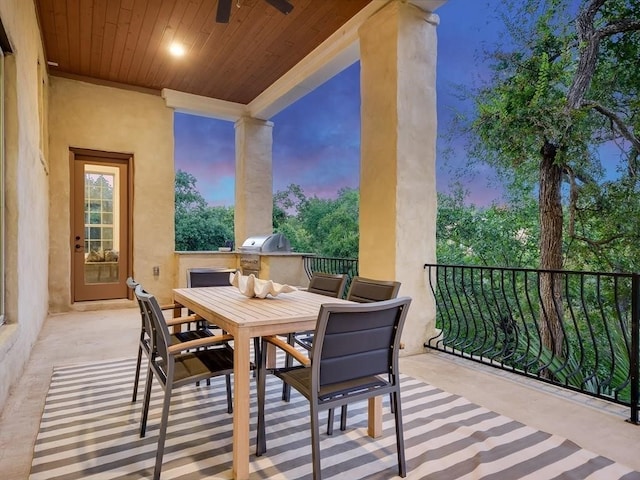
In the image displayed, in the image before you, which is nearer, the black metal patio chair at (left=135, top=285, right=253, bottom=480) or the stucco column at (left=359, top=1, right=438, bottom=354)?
the black metal patio chair at (left=135, top=285, right=253, bottom=480)

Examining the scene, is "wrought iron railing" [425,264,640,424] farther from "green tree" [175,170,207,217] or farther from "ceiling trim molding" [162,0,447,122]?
"green tree" [175,170,207,217]

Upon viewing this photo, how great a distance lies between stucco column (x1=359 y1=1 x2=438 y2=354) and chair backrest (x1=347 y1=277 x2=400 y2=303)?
38.4 inches

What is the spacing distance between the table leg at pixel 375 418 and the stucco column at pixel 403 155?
1.57m

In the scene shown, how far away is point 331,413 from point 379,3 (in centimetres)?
370

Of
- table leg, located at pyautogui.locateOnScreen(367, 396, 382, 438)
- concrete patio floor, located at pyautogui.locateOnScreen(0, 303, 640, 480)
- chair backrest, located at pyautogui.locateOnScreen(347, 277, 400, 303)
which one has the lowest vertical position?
concrete patio floor, located at pyautogui.locateOnScreen(0, 303, 640, 480)

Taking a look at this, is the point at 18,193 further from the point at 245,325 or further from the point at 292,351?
the point at 292,351

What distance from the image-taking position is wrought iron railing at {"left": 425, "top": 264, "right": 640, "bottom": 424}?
244 cm

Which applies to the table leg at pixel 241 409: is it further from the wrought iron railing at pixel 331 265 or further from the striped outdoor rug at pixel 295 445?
the wrought iron railing at pixel 331 265

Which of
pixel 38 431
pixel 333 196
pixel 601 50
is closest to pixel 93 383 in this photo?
pixel 38 431

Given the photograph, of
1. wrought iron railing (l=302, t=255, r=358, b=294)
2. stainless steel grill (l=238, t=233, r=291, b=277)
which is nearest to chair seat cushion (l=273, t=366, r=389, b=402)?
wrought iron railing (l=302, t=255, r=358, b=294)

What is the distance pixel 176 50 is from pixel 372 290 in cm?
427

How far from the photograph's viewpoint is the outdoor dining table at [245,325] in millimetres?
1642

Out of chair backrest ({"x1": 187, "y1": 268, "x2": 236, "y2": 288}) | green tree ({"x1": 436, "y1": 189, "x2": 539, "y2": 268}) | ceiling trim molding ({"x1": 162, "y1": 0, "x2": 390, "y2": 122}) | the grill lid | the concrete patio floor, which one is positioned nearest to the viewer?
the concrete patio floor

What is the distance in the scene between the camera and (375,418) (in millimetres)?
1983
